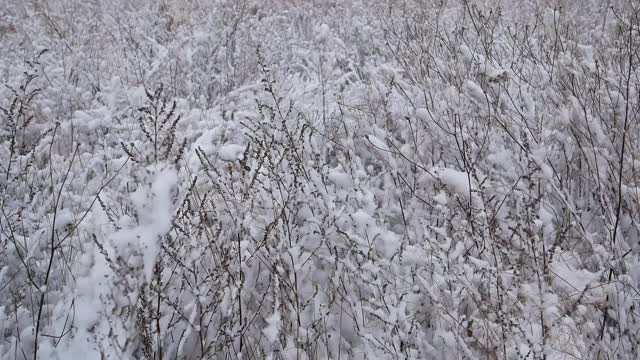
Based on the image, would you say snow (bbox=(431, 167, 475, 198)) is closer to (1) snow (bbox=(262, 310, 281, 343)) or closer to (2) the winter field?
(2) the winter field

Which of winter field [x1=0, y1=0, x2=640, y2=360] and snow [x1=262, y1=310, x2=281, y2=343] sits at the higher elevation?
winter field [x1=0, y1=0, x2=640, y2=360]

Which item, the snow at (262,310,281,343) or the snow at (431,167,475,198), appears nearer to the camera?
the snow at (262,310,281,343)

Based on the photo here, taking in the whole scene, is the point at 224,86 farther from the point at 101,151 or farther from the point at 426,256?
the point at 426,256

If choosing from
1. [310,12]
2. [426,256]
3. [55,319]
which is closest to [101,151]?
[55,319]

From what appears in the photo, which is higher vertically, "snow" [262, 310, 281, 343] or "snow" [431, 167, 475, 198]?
"snow" [431, 167, 475, 198]

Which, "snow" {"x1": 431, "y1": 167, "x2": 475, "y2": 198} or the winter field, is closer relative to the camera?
the winter field

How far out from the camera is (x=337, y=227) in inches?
67.1

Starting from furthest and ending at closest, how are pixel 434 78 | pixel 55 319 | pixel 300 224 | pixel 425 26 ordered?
1. pixel 425 26
2. pixel 434 78
3. pixel 300 224
4. pixel 55 319

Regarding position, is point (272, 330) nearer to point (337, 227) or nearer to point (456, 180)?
point (337, 227)

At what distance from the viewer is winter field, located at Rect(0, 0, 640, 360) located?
1.39 m

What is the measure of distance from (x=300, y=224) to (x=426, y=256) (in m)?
0.59

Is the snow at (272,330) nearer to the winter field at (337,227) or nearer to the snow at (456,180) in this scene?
the winter field at (337,227)

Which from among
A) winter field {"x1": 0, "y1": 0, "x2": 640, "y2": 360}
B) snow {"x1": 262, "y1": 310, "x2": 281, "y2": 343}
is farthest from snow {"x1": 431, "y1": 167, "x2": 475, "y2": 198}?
snow {"x1": 262, "y1": 310, "x2": 281, "y2": 343}

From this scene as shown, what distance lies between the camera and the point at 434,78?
3270 mm
